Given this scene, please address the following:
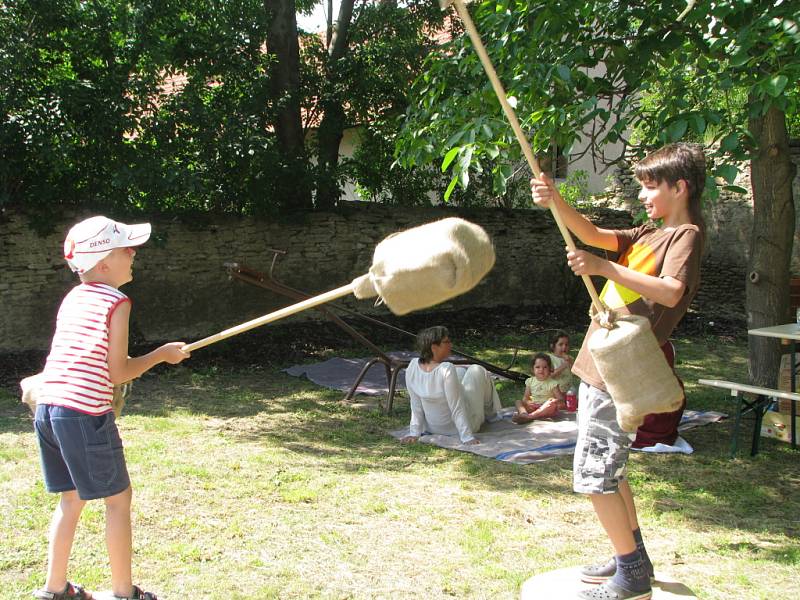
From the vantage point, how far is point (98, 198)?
9.34 m

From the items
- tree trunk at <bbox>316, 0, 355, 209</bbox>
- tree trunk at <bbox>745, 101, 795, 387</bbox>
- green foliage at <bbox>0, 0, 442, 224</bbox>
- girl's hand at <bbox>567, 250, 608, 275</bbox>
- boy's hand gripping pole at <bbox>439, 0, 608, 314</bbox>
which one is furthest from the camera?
tree trunk at <bbox>316, 0, 355, 209</bbox>

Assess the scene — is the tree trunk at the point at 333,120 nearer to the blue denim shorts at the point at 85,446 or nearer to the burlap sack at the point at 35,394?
the burlap sack at the point at 35,394

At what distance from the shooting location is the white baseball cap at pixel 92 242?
2.89 meters

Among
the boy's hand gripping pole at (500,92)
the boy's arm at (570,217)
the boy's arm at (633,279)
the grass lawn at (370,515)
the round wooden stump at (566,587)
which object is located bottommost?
the grass lawn at (370,515)

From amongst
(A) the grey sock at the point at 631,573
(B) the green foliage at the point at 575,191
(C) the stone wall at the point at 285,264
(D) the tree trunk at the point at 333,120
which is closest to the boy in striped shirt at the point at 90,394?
(A) the grey sock at the point at 631,573

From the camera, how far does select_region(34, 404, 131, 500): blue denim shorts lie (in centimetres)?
283

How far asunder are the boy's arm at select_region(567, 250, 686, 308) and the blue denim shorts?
1.76 m

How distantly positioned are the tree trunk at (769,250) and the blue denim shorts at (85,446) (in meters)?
5.50

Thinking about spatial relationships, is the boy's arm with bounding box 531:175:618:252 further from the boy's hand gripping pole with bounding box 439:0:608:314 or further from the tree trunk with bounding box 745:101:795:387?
the tree trunk with bounding box 745:101:795:387

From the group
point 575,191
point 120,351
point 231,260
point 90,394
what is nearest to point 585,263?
point 120,351

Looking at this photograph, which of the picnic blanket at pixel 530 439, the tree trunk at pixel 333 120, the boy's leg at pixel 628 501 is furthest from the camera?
the tree trunk at pixel 333 120

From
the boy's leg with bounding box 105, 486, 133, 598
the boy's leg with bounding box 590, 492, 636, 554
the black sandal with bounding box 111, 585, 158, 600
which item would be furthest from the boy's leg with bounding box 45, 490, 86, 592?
the boy's leg with bounding box 590, 492, 636, 554

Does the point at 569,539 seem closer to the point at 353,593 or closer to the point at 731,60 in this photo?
the point at 353,593

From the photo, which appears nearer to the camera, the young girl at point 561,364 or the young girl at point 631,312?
the young girl at point 631,312
